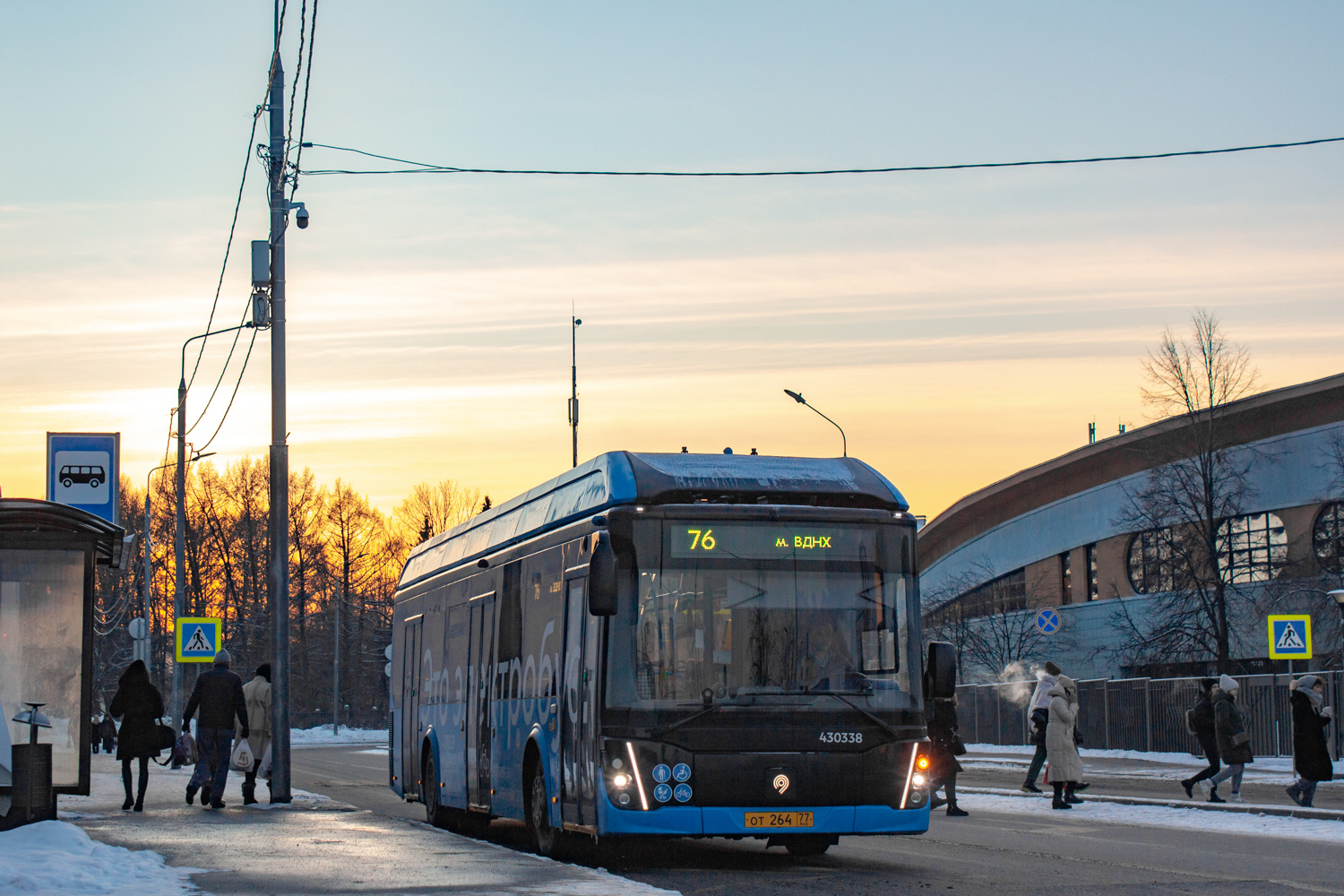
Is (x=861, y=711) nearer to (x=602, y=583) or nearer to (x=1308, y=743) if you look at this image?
(x=602, y=583)

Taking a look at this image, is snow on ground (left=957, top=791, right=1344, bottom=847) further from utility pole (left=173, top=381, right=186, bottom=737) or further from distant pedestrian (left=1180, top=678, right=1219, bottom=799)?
utility pole (left=173, top=381, right=186, bottom=737)

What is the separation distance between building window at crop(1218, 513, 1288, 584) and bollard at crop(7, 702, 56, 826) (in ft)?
137

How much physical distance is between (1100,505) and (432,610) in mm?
46990

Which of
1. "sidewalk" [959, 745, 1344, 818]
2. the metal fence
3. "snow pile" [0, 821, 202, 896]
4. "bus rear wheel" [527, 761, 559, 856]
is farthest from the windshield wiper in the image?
the metal fence

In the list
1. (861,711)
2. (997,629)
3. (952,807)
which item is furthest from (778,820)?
(997,629)

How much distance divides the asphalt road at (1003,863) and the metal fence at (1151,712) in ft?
47.5

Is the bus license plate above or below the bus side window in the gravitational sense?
below

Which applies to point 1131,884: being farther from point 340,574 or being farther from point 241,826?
point 340,574

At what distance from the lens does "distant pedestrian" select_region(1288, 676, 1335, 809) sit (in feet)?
63.5

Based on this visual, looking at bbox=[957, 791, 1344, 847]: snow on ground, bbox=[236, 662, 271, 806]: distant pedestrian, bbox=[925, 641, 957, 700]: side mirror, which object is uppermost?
bbox=[925, 641, 957, 700]: side mirror

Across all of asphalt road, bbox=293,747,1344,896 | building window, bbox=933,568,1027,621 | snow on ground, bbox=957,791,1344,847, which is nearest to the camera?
asphalt road, bbox=293,747,1344,896

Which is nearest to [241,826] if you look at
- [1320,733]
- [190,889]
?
[190,889]

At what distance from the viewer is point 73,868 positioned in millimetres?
10906

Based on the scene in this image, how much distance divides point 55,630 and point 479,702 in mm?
3842
